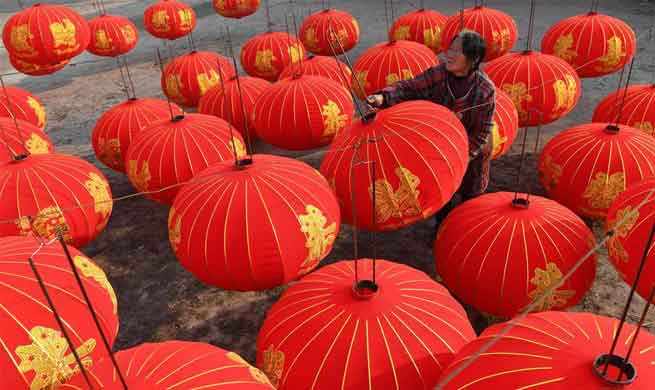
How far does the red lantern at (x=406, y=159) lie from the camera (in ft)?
12.7

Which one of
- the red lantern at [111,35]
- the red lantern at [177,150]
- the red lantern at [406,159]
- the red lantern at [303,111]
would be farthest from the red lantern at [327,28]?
the red lantern at [406,159]

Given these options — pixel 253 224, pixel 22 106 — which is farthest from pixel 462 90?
pixel 22 106

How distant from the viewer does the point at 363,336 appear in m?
2.94

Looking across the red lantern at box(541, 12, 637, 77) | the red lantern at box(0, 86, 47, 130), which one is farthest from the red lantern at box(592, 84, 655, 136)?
the red lantern at box(0, 86, 47, 130)

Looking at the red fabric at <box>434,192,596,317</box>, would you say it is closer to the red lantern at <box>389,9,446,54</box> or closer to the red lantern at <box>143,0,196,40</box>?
the red lantern at <box>389,9,446,54</box>

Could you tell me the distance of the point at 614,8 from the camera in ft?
53.3

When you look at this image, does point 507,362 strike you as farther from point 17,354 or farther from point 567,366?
point 17,354

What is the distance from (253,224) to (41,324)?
59.2 inches

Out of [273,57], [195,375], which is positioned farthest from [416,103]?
[273,57]

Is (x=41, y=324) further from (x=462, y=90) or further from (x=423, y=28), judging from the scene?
(x=423, y=28)

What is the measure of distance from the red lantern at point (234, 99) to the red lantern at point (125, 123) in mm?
1121

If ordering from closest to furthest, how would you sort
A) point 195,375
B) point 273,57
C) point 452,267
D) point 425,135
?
point 195,375, point 425,135, point 452,267, point 273,57

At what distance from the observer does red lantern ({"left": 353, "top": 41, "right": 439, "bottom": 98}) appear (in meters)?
7.07

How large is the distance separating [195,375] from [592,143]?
5.06 metres
